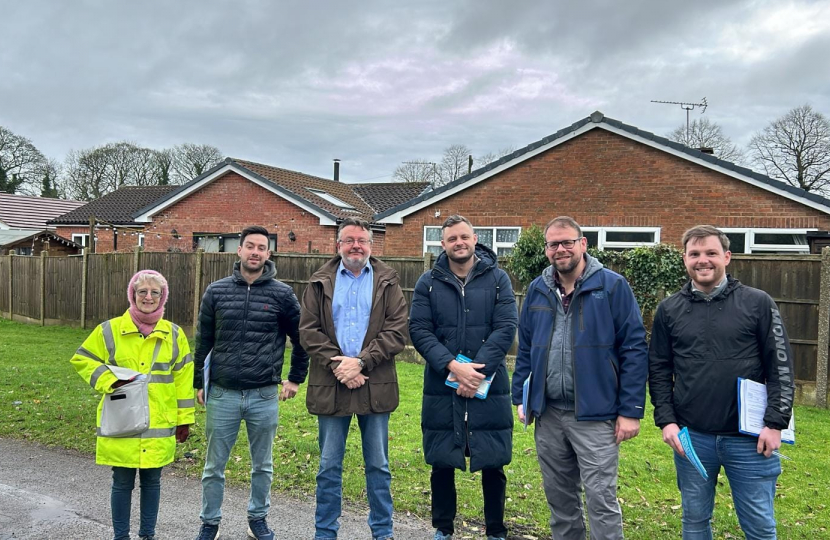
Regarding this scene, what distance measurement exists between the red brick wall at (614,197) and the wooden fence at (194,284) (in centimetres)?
460

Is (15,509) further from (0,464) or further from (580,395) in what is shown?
(580,395)

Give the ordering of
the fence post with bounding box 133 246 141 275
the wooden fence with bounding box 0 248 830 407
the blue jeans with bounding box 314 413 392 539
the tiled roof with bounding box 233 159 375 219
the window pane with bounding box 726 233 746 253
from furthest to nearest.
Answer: the tiled roof with bounding box 233 159 375 219
the fence post with bounding box 133 246 141 275
the window pane with bounding box 726 233 746 253
the wooden fence with bounding box 0 248 830 407
the blue jeans with bounding box 314 413 392 539

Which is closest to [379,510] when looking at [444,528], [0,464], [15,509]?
[444,528]

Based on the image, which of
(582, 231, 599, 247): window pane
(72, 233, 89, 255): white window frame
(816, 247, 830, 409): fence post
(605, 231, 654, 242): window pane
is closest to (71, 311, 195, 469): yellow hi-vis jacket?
(816, 247, 830, 409): fence post

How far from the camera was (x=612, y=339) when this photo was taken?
3.69 m

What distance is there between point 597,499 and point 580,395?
1.97 ft

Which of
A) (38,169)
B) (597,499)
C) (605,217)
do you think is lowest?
(597,499)

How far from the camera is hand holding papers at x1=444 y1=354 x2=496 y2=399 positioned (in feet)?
13.5

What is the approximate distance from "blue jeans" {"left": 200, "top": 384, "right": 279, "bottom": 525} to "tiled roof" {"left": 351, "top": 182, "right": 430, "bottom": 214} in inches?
803

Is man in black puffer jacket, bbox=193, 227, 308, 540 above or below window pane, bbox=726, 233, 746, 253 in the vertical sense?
below

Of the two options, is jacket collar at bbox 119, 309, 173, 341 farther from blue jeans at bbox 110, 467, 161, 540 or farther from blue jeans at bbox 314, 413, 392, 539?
blue jeans at bbox 314, 413, 392, 539

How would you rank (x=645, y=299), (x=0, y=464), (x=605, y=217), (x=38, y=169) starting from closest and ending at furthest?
1. (x=0, y=464)
2. (x=645, y=299)
3. (x=605, y=217)
4. (x=38, y=169)

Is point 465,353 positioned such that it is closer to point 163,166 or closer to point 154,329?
point 154,329

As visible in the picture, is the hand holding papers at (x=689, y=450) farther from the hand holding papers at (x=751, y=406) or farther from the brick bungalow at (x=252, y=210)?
the brick bungalow at (x=252, y=210)
